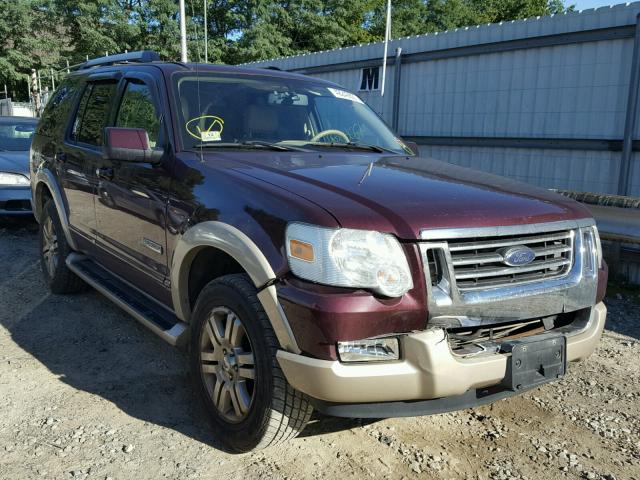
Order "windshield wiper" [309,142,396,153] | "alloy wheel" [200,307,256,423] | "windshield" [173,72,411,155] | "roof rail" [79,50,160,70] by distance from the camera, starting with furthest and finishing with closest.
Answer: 1. "roof rail" [79,50,160,70]
2. "windshield wiper" [309,142,396,153]
3. "windshield" [173,72,411,155]
4. "alloy wheel" [200,307,256,423]

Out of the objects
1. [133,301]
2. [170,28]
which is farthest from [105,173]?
[170,28]

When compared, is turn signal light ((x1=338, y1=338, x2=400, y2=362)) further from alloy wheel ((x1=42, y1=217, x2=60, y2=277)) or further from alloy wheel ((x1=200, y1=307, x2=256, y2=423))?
alloy wheel ((x1=42, y1=217, x2=60, y2=277))

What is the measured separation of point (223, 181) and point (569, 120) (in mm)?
7432

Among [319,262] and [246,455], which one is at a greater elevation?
[319,262]

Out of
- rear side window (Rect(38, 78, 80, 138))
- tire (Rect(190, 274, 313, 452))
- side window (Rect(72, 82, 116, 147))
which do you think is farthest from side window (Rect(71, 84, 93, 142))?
tire (Rect(190, 274, 313, 452))

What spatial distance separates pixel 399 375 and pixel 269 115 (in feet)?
6.76

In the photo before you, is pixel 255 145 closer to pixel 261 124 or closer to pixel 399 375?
pixel 261 124

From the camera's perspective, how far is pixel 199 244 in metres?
2.94

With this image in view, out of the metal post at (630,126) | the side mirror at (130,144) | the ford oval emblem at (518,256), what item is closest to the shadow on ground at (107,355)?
the ford oval emblem at (518,256)

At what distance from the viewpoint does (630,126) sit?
7.89 metres

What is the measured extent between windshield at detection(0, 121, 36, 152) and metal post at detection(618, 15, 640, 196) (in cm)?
866

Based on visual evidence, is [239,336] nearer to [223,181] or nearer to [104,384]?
[223,181]

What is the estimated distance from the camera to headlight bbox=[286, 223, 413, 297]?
2352 millimetres

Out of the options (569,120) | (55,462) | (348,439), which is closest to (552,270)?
(348,439)
